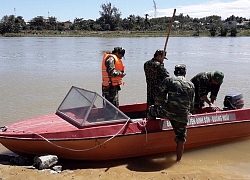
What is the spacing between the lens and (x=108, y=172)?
550 centimetres

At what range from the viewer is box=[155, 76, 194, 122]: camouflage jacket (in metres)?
5.61

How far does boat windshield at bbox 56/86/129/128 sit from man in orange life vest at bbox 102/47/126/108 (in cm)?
61

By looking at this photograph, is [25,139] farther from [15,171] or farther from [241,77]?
[241,77]

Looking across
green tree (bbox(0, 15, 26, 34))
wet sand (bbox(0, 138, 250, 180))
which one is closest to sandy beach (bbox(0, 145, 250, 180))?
wet sand (bbox(0, 138, 250, 180))

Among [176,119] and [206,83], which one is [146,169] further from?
[206,83]

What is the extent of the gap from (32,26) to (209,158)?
8884 centimetres

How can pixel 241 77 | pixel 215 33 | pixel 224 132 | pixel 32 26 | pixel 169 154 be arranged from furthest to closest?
pixel 32 26
pixel 215 33
pixel 241 77
pixel 224 132
pixel 169 154

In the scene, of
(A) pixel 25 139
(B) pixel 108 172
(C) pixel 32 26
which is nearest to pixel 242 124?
(B) pixel 108 172

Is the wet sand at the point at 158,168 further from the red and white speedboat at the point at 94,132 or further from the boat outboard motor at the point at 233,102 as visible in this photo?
the boat outboard motor at the point at 233,102

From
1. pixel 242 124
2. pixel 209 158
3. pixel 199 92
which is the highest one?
pixel 199 92

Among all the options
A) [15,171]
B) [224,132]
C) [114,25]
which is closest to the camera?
[15,171]

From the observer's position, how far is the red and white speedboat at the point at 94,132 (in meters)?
5.46

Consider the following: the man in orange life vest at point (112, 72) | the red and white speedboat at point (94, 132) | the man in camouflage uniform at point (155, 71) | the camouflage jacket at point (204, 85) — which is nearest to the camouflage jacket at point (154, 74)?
the man in camouflage uniform at point (155, 71)

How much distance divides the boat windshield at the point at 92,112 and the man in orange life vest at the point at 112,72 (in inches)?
23.8
